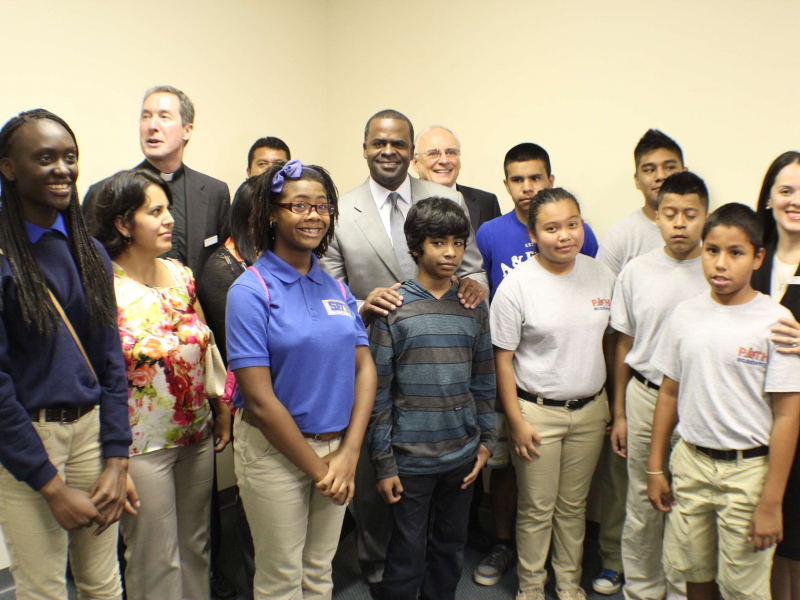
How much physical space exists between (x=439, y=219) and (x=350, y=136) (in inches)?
93.1

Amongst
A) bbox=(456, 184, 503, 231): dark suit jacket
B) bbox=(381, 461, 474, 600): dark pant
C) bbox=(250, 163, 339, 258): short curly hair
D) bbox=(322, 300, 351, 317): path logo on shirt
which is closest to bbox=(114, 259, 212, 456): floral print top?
bbox=(250, 163, 339, 258): short curly hair

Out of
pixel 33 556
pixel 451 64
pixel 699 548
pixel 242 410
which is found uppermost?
pixel 451 64

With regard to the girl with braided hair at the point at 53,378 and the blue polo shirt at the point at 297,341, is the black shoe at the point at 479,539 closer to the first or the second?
the blue polo shirt at the point at 297,341

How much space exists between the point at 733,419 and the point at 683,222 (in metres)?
0.71

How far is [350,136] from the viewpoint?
408cm

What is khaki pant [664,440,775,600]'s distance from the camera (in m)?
1.73

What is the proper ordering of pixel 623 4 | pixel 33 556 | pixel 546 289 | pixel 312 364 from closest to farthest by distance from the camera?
1. pixel 33 556
2. pixel 312 364
3. pixel 546 289
4. pixel 623 4

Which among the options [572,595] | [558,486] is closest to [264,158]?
[558,486]

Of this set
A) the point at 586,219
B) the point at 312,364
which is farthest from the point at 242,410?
the point at 586,219

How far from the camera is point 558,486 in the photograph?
2.27 m

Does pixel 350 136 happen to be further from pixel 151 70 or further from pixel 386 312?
pixel 386 312

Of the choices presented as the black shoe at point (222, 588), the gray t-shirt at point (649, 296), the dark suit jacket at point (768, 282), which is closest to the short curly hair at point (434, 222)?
the gray t-shirt at point (649, 296)

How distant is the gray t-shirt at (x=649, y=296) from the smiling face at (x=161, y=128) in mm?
1955

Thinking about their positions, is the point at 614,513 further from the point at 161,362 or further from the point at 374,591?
Result: the point at 161,362
